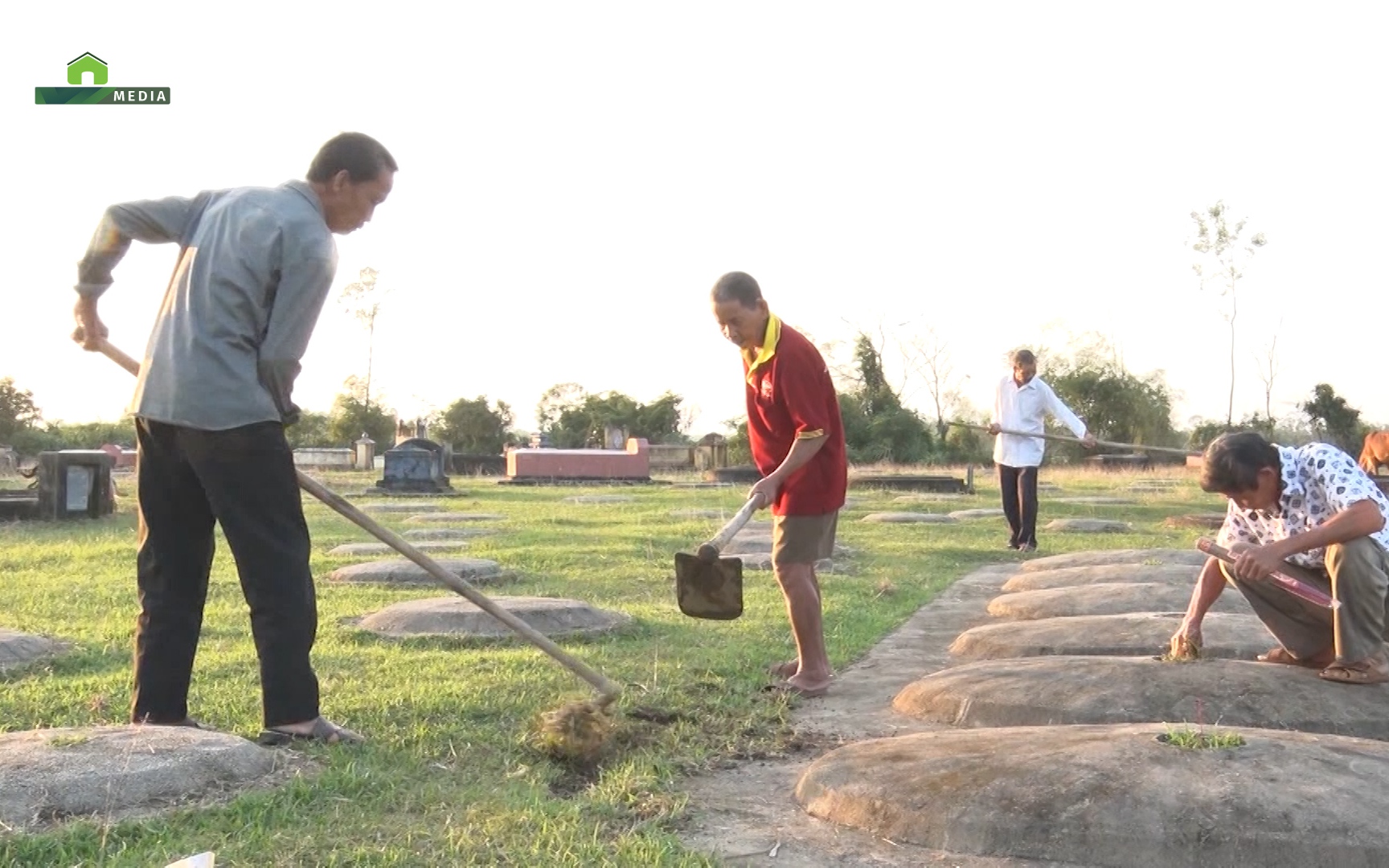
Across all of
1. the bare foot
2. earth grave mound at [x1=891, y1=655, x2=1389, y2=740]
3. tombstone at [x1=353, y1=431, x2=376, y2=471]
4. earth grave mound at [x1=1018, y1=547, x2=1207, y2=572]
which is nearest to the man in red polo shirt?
the bare foot

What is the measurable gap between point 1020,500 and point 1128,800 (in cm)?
772

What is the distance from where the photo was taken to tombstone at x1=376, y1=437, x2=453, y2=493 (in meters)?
20.0

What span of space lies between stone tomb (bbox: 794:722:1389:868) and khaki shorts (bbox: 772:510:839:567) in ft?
5.07

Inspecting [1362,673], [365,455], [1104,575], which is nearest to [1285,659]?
[1362,673]

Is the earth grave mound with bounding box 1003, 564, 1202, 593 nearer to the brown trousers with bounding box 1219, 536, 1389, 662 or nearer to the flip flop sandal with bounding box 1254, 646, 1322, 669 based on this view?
the flip flop sandal with bounding box 1254, 646, 1322, 669

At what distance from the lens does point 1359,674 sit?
3.93 meters

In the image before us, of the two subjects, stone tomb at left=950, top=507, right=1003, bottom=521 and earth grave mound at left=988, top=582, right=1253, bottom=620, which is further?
stone tomb at left=950, top=507, right=1003, bottom=521

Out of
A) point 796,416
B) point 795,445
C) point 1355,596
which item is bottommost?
point 1355,596

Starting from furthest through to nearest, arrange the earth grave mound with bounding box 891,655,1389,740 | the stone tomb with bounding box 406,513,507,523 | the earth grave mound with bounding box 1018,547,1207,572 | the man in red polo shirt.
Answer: the stone tomb with bounding box 406,513,507,523 → the earth grave mound with bounding box 1018,547,1207,572 → the man in red polo shirt → the earth grave mound with bounding box 891,655,1389,740

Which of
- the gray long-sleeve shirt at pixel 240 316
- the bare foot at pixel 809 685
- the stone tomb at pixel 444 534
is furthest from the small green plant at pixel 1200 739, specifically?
the stone tomb at pixel 444 534

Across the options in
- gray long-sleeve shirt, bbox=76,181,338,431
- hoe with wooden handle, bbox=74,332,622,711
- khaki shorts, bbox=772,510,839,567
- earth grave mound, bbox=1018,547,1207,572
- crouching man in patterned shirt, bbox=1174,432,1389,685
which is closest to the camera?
gray long-sleeve shirt, bbox=76,181,338,431

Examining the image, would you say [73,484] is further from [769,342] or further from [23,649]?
[769,342]

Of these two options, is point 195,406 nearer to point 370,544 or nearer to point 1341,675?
point 1341,675

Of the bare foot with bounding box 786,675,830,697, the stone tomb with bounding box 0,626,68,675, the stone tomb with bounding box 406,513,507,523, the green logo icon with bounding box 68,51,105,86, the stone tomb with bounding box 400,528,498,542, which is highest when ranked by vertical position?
the green logo icon with bounding box 68,51,105,86
